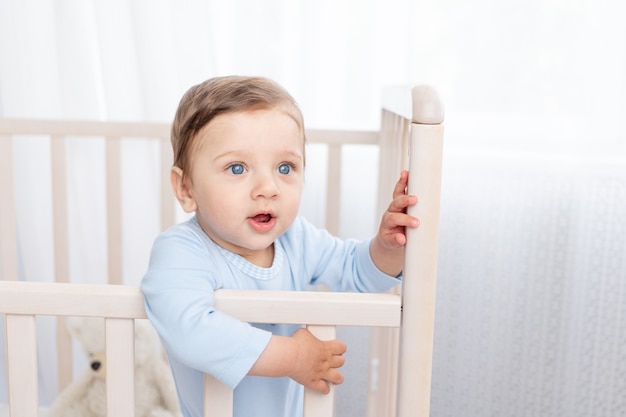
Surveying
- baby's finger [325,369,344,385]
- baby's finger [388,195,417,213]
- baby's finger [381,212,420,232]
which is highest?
baby's finger [388,195,417,213]

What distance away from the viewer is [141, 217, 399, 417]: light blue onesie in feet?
2.51

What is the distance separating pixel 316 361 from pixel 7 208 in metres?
0.82

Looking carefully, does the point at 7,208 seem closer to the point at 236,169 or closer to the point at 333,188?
the point at 333,188

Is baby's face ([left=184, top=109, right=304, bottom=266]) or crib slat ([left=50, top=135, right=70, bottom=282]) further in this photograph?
crib slat ([left=50, top=135, right=70, bottom=282])

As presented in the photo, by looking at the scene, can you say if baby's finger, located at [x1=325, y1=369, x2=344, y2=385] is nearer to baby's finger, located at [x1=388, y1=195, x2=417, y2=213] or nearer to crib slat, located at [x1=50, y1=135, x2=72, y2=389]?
baby's finger, located at [x1=388, y1=195, x2=417, y2=213]

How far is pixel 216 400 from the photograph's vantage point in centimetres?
79

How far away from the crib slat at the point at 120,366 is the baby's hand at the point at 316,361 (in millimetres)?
157

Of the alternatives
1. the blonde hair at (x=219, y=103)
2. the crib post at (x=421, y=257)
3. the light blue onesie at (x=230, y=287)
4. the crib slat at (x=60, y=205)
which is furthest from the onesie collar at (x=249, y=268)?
the crib slat at (x=60, y=205)

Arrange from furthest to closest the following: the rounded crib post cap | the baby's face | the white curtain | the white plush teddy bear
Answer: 1. the white curtain
2. the white plush teddy bear
3. the baby's face
4. the rounded crib post cap

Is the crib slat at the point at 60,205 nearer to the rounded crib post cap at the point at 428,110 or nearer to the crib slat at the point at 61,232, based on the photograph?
the crib slat at the point at 61,232

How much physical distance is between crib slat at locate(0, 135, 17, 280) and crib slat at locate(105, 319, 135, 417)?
694 millimetres

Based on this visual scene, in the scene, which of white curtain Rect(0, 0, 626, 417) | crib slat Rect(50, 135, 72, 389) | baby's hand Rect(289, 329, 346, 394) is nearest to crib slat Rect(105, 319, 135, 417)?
baby's hand Rect(289, 329, 346, 394)

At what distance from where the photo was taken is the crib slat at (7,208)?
4.54ft

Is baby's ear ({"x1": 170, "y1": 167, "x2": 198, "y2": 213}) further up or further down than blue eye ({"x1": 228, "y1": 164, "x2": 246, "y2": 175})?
further down
